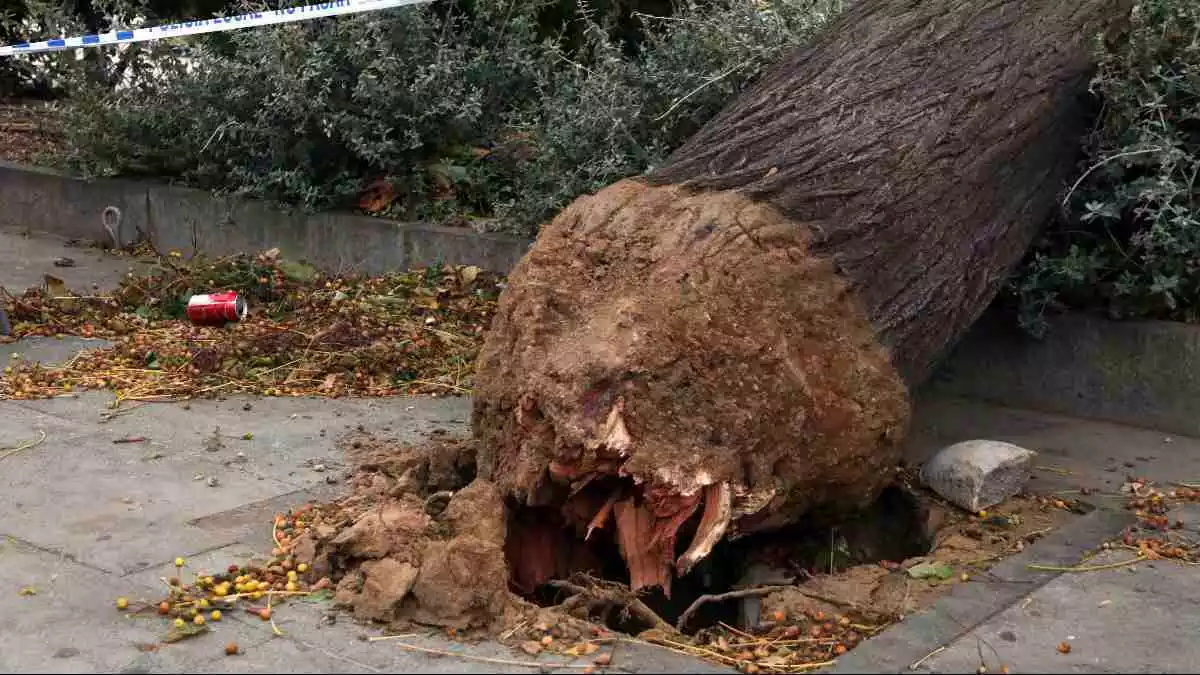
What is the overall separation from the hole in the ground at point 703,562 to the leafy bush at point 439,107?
2.85 m

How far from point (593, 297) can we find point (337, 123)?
14.2ft

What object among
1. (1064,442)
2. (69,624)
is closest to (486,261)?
(1064,442)

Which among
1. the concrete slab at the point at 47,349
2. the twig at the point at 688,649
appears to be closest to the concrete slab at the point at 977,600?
the twig at the point at 688,649

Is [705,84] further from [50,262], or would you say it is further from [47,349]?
[50,262]

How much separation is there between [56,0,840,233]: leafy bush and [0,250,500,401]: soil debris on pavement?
729 millimetres

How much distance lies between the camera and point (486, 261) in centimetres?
779

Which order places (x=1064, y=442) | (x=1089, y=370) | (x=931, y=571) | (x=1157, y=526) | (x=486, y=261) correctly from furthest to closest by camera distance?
(x=486, y=261) < (x=1089, y=370) < (x=1064, y=442) < (x=1157, y=526) < (x=931, y=571)

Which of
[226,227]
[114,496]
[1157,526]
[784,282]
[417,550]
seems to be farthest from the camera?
[226,227]

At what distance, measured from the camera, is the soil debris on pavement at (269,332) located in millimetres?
6293

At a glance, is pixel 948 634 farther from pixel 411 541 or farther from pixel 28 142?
pixel 28 142

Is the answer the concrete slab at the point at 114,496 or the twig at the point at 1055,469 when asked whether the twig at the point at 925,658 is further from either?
the concrete slab at the point at 114,496

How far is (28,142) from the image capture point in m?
11.4

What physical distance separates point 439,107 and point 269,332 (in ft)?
6.81

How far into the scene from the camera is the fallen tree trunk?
4039 millimetres
